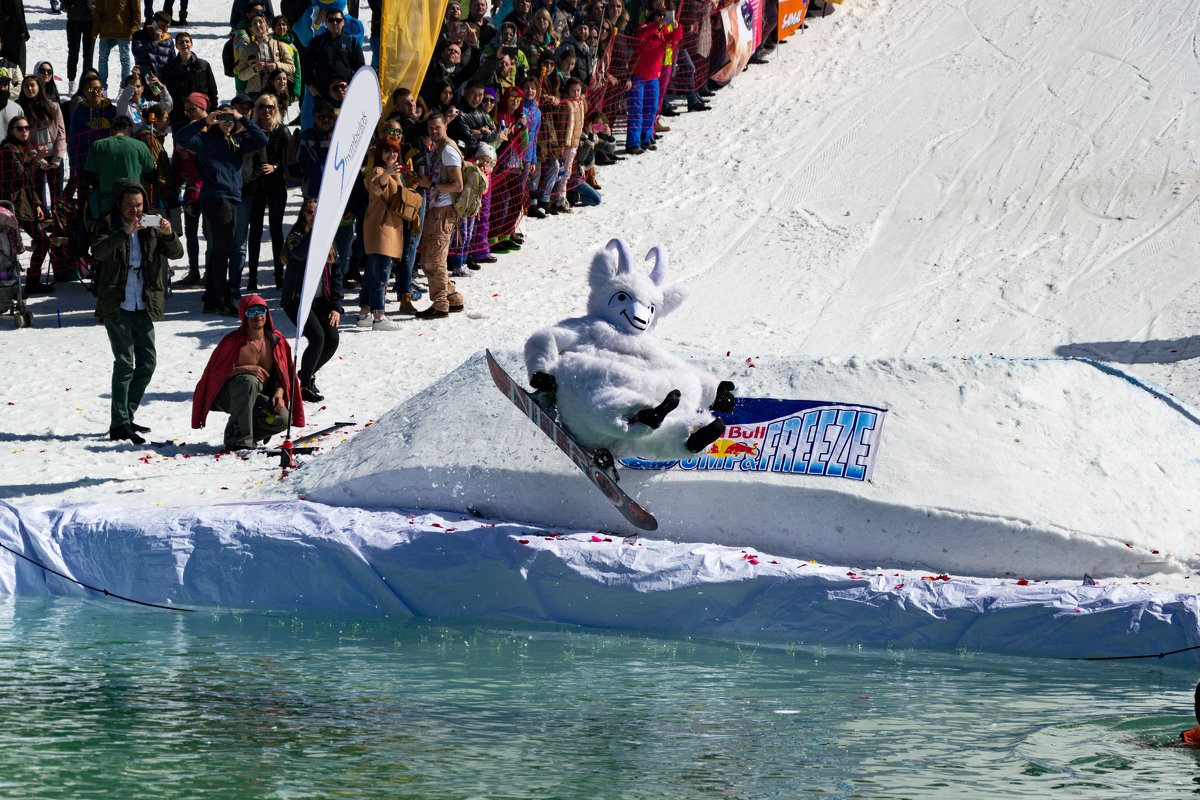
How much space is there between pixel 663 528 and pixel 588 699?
1657 millimetres

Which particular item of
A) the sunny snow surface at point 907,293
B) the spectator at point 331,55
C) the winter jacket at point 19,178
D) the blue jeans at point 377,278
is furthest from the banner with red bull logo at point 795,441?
the spectator at point 331,55

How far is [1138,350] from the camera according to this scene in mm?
9625

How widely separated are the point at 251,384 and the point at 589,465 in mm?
2862

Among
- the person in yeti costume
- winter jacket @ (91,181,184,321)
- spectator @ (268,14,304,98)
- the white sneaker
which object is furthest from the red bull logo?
spectator @ (268,14,304,98)

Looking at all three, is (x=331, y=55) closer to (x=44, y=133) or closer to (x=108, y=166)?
(x=44, y=133)

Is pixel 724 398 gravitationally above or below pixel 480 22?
below

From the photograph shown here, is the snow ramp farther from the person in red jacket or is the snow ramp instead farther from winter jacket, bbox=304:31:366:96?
the person in red jacket

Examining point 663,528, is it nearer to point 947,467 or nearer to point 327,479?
point 947,467

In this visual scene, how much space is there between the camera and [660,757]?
13.0 ft

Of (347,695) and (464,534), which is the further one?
(464,534)

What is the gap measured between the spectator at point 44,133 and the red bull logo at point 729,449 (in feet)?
23.0

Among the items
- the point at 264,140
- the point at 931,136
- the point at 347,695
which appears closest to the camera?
the point at 347,695

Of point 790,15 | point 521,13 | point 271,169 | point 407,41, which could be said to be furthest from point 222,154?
point 790,15

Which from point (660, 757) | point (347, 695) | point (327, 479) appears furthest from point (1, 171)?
point (660, 757)
